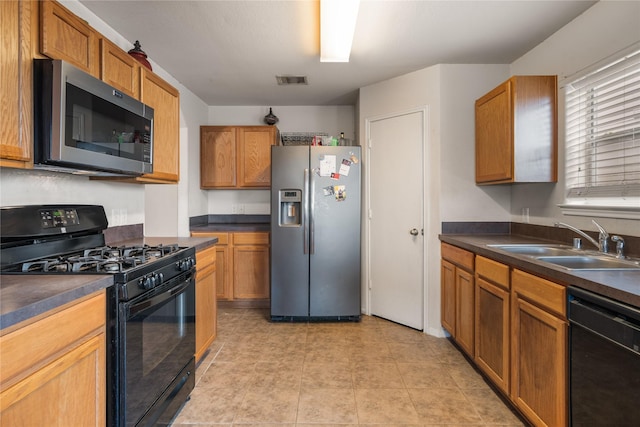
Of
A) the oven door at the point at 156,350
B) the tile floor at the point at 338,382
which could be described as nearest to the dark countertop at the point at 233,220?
the tile floor at the point at 338,382

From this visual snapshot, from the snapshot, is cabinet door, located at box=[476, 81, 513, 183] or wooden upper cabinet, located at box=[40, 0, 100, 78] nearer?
wooden upper cabinet, located at box=[40, 0, 100, 78]

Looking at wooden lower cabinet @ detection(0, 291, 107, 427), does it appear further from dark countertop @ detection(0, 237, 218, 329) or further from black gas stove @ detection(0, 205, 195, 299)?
black gas stove @ detection(0, 205, 195, 299)

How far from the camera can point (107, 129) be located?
68.7 inches

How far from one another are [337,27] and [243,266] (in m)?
2.62

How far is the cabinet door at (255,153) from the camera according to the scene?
4055mm

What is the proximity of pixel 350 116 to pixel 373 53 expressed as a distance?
1.53 m

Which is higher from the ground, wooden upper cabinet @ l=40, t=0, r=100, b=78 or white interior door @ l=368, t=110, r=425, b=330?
wooden upper cabinet @ l=40, t=0, r=100, b=78

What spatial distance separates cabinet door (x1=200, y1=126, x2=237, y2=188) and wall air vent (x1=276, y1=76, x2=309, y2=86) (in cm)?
94

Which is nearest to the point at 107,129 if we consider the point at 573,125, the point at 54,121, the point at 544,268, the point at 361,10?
the point at 54,121

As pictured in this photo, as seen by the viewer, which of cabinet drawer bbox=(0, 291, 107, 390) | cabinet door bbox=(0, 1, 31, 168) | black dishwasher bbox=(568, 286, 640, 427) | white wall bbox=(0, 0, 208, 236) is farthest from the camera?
white wall bbox=(0, 0, 208, 236)

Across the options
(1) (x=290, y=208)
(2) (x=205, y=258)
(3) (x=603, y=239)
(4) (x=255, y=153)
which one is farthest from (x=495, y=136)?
(4) (x=255, y=153)

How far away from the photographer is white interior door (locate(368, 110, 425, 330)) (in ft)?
10.4

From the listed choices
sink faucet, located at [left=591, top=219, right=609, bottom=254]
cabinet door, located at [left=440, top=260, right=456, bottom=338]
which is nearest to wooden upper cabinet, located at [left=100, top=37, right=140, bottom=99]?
cabinet door, located at [left=440, top=260, right=456, bottom=338]

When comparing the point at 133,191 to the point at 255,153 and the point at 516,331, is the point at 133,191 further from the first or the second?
the point at 516,331
